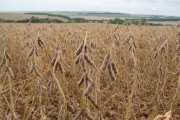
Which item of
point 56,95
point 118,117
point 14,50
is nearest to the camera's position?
point 118,117

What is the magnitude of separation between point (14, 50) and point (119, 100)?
1.79 m

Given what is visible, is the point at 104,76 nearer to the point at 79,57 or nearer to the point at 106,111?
the point at 106,111

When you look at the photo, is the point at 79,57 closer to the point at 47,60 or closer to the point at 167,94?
the point at 167,94

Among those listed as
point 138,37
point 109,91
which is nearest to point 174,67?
point 109,91

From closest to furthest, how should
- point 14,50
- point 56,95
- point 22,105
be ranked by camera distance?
point 22,105, point 56,95, point 14,50

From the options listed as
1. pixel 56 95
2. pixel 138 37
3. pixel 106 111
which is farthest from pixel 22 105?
pixel 138 37

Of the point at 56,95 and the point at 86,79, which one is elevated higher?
the point at 86,79

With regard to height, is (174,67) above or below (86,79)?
below

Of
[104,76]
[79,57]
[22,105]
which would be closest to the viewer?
[79,57]

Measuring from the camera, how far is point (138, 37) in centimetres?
570

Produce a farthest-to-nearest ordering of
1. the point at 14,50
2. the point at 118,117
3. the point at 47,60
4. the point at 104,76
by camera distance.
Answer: the point at 14,50, the point at 47,60, the point at 104,76, the point at 118,117

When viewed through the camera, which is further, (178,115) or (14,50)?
(14,50)

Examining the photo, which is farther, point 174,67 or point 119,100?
point 174,67

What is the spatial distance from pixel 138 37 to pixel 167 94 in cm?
253
